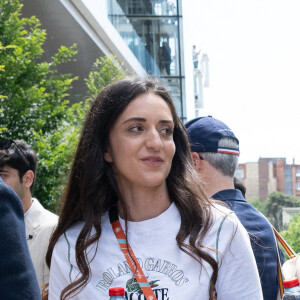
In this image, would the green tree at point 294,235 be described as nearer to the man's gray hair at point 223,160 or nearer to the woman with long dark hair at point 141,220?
the man's gray hair at point 223,160

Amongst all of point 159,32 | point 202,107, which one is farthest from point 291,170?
point 159,32

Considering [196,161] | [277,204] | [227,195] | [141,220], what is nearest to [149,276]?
[141,220]

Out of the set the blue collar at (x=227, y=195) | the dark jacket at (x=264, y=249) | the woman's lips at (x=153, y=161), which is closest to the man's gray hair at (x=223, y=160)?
the blue collar at (x=227, y=195)

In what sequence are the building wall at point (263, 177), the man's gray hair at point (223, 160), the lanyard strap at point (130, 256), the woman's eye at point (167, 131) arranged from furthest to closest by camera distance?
1. the building wall at point (263, 177)
2. the man's gray hair at point (223, 160)
3. the woman's eye at point (167, 131)
4. the lanyard strap at point (130, 256)

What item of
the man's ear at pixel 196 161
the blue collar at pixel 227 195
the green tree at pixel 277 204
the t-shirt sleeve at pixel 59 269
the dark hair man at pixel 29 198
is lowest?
the green tree at pixel 277 204

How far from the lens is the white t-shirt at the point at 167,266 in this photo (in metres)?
2.50

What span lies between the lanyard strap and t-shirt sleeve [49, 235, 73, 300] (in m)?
0.22

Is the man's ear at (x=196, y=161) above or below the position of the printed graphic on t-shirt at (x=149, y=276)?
above

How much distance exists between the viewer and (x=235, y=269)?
2.56m

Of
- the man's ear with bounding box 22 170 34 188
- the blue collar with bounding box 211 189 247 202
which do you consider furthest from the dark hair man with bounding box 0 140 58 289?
the blue collar with bounding box 211 189 247 202

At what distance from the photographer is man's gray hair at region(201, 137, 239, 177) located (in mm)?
3627

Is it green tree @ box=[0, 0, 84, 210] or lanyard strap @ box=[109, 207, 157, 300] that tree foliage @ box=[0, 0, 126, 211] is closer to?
green tree @ box=[0, 0, 84, 210]

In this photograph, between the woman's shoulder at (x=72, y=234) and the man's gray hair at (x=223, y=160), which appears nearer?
the woman's shoulder at (x=72, y=234)

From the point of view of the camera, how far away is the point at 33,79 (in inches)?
350
